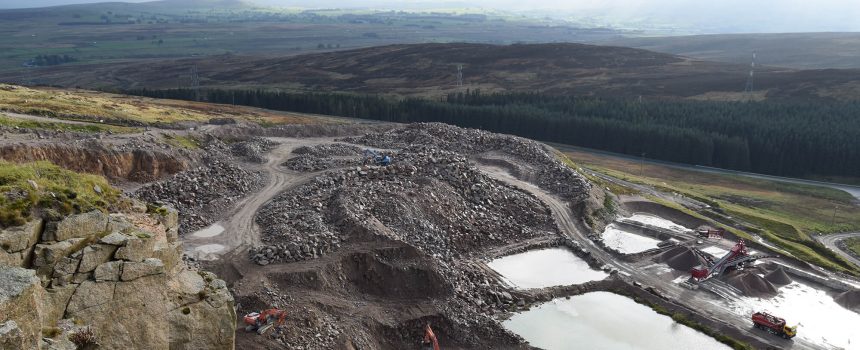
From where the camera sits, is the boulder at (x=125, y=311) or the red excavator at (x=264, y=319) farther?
the red excavator at (x=264, y=319)

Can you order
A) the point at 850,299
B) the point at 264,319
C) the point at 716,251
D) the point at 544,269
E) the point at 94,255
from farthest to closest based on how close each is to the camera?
the point at 716,251
the point at 544,269
the point at 850,299
the point at 264,319
the point at 94,255

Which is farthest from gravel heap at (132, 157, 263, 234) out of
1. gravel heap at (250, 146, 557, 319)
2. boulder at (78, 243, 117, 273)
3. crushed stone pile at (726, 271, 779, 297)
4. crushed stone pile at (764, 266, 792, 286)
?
crushed stone pile at (764, 266, 792, 286)

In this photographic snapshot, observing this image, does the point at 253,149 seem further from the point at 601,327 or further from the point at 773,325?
the point at 773,325

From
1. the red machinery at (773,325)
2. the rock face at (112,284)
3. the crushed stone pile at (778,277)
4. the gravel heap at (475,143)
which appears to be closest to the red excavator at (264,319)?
the rock face at (112,284)

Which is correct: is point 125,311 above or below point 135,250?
below

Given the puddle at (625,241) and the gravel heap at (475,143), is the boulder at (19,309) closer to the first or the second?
the puddle at (625,241)

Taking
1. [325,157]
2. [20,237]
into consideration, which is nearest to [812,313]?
[325,157]
